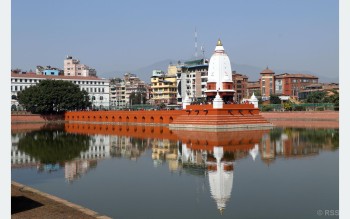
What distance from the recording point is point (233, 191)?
1681 centimetres

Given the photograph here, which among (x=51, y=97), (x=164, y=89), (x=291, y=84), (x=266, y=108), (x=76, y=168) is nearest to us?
(x=76, y=168)

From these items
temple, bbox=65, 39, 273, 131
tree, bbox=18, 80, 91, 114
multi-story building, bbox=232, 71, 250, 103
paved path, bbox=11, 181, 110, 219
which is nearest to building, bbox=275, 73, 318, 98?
multi-story building, bbox=232, 71, 250, 103

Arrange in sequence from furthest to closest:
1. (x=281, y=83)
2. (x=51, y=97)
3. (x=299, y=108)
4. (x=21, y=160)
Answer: (x=281, y=83) < (x=51, y=97) < (x=299, y=108) < (x=21, y=160)

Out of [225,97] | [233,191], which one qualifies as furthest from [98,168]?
[225,97]

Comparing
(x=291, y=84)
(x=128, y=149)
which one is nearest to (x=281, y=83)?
(x=291, y=84)

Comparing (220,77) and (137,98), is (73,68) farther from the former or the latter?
(220,77)

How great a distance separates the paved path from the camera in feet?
38.4

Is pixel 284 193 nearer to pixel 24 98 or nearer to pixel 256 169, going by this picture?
pixel 256 169

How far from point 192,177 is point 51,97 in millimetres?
62881

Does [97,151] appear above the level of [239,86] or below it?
below

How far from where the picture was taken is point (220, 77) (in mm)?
52062

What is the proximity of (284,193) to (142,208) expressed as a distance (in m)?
5.42

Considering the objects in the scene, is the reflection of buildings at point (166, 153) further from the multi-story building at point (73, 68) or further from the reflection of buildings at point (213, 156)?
the multi-story building at point (73, 68)

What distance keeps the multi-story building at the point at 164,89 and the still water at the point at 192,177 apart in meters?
78.0
